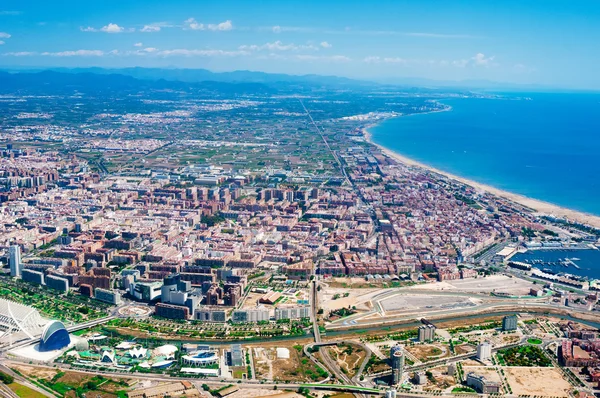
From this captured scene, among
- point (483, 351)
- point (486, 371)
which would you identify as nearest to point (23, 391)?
point (486, 371)

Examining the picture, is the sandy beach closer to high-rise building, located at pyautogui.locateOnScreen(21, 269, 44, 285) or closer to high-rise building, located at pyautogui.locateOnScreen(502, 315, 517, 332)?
high-rise building, located at pyautogui.locateOnScreen(502, 315, 517, 332)

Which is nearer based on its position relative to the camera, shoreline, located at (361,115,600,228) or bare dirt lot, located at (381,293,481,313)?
bare dirt lot, located at (381,293,481,313)

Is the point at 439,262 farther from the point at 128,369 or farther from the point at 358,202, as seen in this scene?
the point at 128,369

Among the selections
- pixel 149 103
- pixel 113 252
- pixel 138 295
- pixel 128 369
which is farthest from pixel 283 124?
pixel 128 369

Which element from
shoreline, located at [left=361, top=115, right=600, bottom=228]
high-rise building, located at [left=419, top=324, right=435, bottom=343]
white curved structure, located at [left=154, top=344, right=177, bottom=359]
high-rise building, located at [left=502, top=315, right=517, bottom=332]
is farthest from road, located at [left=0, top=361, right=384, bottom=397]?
shoreline, located at [left=361, top=115, right=600, bottom=228]

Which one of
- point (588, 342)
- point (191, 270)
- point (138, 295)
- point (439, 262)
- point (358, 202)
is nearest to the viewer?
point (588, 342)
